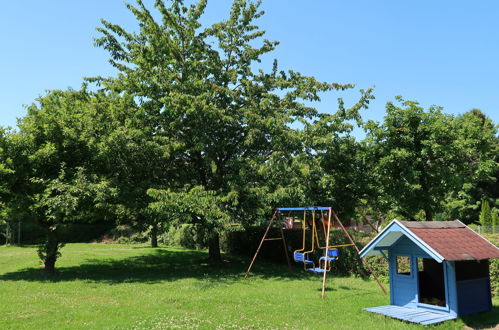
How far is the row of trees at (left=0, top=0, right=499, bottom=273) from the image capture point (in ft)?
54.5

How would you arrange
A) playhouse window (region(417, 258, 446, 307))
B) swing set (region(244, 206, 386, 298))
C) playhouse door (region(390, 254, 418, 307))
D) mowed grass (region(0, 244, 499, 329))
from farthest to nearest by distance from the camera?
1. swing set (region(244, 206, 386, 298))
2. playhouse window (region(417, 258, 446, 307))
3. playhouse door (region(390, 254, 418, 307))
4. mowed grass (region(0, 244, 499, 329))

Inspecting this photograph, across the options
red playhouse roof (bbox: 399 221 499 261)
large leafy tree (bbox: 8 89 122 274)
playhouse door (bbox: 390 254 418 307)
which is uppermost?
large leafy tree (bbox: 8 89 122 274)

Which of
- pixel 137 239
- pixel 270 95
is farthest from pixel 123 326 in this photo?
pixel 137 239

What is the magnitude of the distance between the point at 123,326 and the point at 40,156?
418 inches

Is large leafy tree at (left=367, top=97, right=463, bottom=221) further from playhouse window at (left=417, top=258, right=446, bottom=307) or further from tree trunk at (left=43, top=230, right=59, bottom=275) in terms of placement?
tree trunk at (left=43, top=230, right=59, bottom=275)

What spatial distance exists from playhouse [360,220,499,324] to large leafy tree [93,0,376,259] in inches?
288

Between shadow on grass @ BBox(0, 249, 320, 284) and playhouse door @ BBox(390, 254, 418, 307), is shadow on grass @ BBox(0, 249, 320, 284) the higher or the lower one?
the lower one

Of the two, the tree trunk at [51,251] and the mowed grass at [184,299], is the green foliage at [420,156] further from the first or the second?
the tree trunk at [51,251]

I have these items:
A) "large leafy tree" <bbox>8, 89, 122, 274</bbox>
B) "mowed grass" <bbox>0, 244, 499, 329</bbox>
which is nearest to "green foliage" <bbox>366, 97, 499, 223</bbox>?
"mowed grass" <bbox>0, 244, 499, 329</bbox>

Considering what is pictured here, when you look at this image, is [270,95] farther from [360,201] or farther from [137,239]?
[137,239]

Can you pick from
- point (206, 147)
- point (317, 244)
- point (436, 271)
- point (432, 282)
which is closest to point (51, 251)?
point (206, 147)

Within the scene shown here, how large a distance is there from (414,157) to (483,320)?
8.37 m

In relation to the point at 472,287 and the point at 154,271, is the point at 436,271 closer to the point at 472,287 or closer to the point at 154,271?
the point at 472,287

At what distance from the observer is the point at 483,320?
387 inches
